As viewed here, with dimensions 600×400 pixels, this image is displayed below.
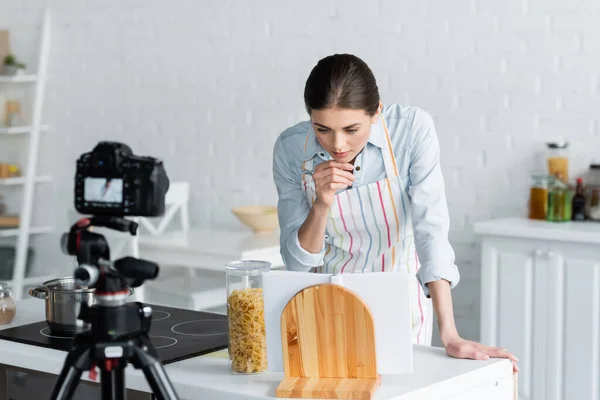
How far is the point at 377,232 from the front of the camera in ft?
8.18

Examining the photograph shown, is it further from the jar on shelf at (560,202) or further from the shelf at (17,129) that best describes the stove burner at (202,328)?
the shelf at (17,129)

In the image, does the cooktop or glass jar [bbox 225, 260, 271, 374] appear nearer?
glass jar [bbox 225, 260, 271, 374]

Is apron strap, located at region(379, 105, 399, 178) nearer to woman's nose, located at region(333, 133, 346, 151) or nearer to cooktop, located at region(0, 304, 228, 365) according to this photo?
woman's nose, located at region(333, 133, 346, 151)

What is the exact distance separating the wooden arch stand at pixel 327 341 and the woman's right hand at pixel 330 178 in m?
0.43

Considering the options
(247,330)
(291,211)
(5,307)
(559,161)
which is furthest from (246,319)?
(559,161)

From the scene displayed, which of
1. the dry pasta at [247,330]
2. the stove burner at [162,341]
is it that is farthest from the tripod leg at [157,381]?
the stove burner at [162,341]

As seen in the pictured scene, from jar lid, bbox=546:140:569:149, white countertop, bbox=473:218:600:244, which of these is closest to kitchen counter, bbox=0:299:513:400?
white countertop, bbox=473:218:600:244

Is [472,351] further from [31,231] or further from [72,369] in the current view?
[31,231]

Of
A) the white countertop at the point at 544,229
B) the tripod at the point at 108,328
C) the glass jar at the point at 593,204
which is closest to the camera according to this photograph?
the tripod at the point at 108,328

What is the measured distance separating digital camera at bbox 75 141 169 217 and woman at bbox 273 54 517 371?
69 centimetres

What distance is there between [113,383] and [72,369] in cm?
7

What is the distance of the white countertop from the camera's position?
338 cm

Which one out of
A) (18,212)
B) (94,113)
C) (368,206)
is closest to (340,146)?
(368,206)

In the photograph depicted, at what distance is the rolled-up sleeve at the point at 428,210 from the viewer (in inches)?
87.9
